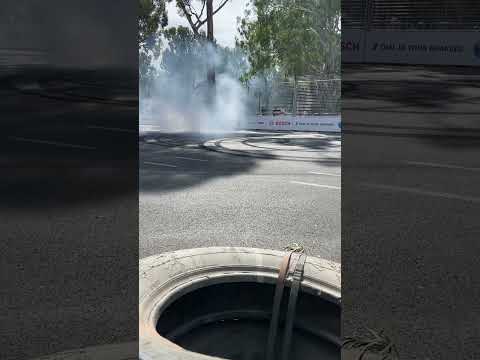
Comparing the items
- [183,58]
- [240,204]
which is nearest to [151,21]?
[183,58]

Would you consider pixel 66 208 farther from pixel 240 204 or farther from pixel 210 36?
pixel 210 36

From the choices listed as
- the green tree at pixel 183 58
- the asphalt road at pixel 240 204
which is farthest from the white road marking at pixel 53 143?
the green tree at pixel 183 58

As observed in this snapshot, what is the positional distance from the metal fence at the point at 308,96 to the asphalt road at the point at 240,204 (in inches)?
364

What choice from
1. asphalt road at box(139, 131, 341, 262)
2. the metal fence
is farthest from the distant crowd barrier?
asphalt road at box(139, 131, 341, 262)

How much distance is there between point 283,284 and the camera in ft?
9.50

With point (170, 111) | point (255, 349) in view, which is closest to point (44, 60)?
point (255, 349)

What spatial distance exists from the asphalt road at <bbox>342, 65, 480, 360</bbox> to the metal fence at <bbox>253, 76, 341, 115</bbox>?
18071mm

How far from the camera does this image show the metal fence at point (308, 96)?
1973cm

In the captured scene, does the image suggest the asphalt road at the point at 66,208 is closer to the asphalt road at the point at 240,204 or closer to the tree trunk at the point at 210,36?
the asphalt road at the point at 240,204

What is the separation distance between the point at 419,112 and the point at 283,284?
1578mm

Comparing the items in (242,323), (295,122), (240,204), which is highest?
(295,122)

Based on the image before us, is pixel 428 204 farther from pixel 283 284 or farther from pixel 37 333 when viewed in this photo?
pixel 37 333

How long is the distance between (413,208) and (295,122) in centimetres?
1844

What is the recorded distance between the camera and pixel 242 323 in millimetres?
3496
